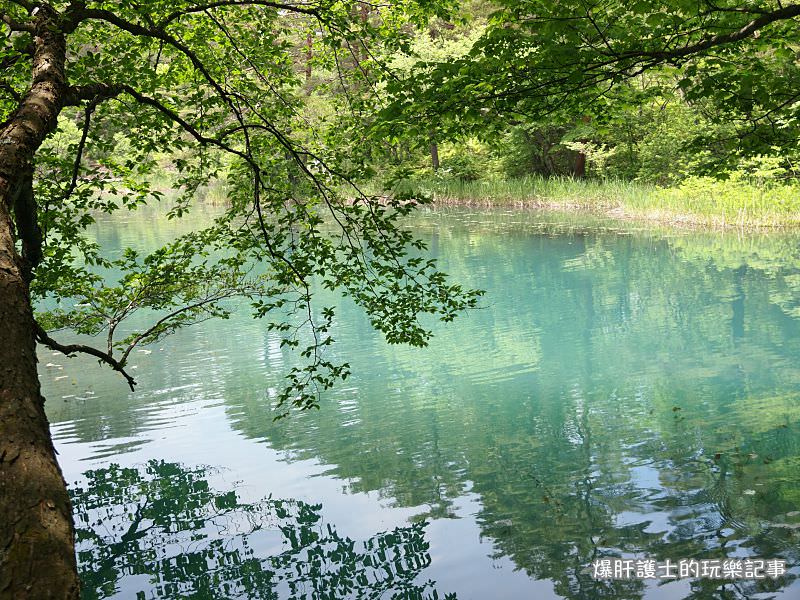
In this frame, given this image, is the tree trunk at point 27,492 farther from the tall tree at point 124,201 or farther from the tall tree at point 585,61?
the tall tree at point 585,61

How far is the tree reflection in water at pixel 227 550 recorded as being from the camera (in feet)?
15.8

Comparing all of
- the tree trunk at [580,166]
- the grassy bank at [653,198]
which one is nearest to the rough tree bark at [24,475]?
the grassy bank at [653,198]

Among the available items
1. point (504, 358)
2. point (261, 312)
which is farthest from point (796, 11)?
point (504, 358)

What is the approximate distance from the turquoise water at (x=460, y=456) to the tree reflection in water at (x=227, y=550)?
2cm

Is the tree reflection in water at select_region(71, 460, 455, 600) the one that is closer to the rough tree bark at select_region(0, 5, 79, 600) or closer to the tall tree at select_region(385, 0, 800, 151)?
the tall tree at select_region(385, 0, 800, 151)

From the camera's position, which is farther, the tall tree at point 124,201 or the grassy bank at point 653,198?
the grassy bank at point 653,198

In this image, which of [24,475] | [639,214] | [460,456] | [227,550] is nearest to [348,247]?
[460,456]

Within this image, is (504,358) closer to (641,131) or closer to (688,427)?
(688,427)

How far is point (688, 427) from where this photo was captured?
7.46 m

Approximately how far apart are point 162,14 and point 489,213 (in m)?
22.5

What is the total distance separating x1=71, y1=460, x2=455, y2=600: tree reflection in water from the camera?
4.80 m

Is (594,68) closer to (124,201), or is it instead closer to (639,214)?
(124,201)

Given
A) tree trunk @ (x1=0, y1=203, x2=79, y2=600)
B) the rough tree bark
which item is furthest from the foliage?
tree trunk @ (x1=0, y1=203, x2=79, y2=600)

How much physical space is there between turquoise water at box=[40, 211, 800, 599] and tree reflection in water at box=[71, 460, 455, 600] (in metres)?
0.02
